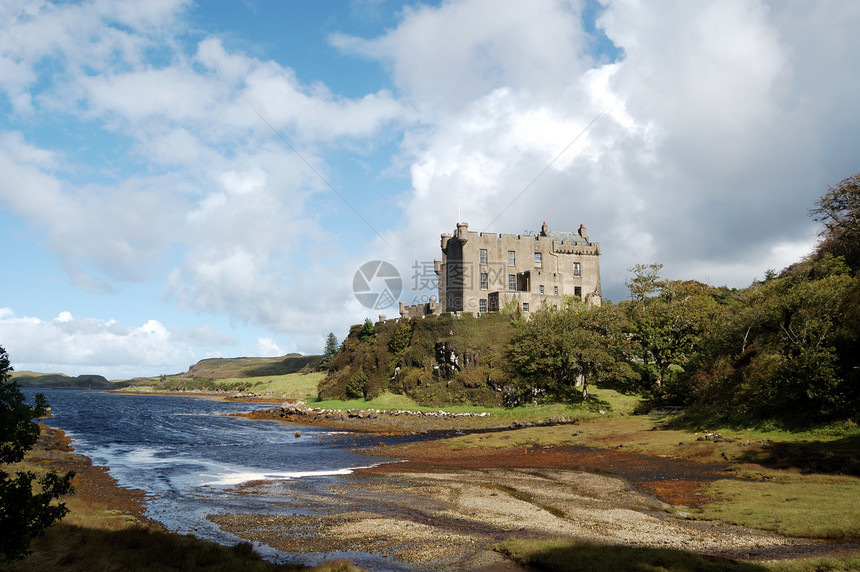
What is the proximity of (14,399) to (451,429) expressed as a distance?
4695 cm

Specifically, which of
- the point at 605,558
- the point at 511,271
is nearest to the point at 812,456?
the point at 605,558

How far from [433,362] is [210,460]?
131ft

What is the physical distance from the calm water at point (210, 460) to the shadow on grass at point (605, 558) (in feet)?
22.6

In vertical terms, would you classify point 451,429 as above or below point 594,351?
below

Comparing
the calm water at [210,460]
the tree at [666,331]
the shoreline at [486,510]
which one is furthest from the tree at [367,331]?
the shoreline at [486,510]

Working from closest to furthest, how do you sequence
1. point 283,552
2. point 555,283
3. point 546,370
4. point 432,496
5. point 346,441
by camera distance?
point 283,552 < point 432,496 < point 346,441 < point 546,370 < point 555,283

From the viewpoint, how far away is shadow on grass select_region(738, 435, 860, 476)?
25.2 meters

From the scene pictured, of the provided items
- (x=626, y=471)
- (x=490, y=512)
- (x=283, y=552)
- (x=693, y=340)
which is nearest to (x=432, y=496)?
(x=490, y=512)

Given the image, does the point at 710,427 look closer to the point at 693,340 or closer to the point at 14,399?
the point at 693,340

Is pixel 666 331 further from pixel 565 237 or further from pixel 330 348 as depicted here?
pixel 330 348

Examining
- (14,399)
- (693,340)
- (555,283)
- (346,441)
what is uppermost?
(555,283)

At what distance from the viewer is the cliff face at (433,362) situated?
68.3m

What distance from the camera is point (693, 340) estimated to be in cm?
5947

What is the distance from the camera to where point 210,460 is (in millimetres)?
37094
